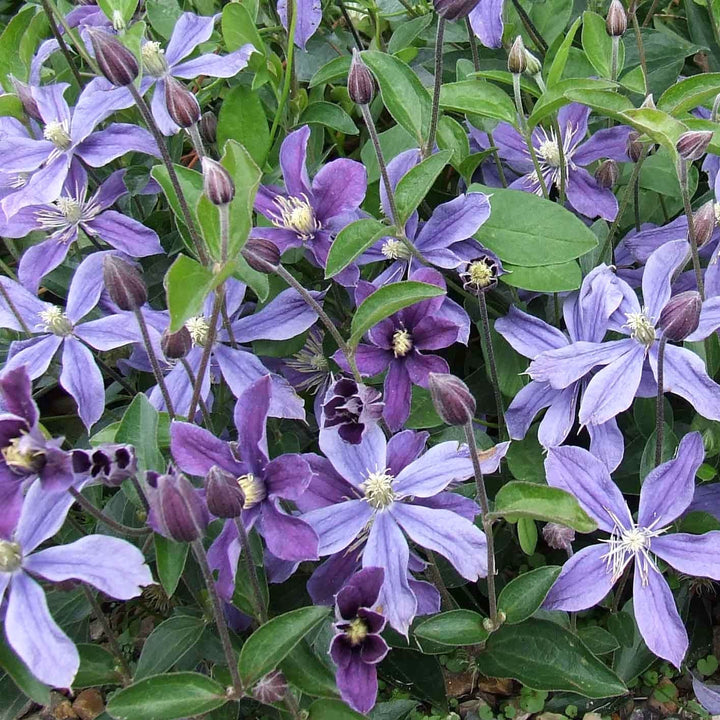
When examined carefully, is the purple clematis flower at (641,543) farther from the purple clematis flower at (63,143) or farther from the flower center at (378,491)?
the purple clematis flower at (63,143)

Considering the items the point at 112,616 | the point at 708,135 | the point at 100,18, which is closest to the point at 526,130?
the point at 708,135

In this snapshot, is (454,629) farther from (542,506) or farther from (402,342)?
(402,342)

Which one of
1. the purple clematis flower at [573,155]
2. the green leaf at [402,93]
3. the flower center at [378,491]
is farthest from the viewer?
the purple clematis flower at [573,155]

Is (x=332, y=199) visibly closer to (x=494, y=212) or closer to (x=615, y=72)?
(x=494, y=212)

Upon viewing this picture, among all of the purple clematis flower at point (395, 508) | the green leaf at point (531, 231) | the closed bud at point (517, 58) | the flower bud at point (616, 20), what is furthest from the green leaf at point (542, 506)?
the flower bud at point (616, 20)

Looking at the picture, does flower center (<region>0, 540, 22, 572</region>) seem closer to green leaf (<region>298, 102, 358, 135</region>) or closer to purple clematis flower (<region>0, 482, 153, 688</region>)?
purple clematis flower (<region>0, 482, 153, 688</region>)
